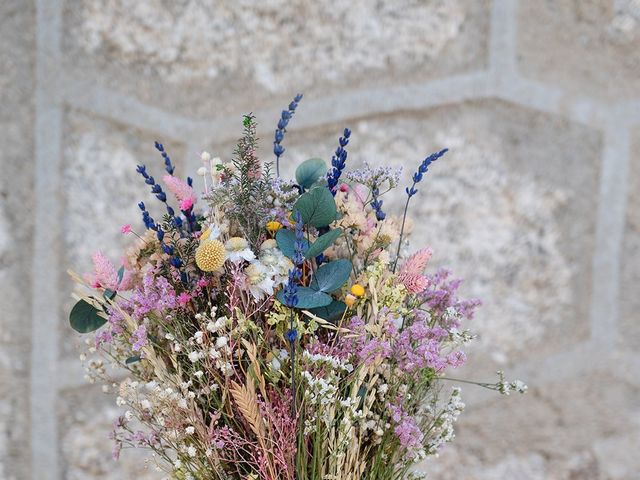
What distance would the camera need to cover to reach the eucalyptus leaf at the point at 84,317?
0.64 meters

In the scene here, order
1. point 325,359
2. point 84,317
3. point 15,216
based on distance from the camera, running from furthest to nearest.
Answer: point 15,216 → point 84,317 → point 325,359

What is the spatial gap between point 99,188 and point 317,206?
64 cm

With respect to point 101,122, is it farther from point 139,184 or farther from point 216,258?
point 216,258

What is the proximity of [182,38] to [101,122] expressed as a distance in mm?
186

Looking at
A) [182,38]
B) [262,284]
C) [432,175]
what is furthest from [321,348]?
[182,38]

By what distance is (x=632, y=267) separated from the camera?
112 centimetres

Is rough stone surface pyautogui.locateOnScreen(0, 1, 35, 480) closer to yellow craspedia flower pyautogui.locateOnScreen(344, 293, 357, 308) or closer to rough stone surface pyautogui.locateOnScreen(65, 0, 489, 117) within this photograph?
rough stone surface pyautogui.locateOnScreen(65, 0, 489, 117)

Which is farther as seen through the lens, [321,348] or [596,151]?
[596,151]

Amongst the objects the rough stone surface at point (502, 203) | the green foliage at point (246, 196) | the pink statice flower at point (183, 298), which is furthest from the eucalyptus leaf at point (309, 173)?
the rough stone surface at point (502, 203)

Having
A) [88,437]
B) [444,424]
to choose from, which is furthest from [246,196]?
[88,437]

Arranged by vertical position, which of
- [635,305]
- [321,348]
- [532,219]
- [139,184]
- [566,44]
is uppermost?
[566,44]

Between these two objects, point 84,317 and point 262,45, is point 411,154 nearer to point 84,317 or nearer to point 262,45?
point 262,45

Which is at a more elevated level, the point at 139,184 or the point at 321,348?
the point at 139,184

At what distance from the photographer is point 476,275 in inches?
43.1
